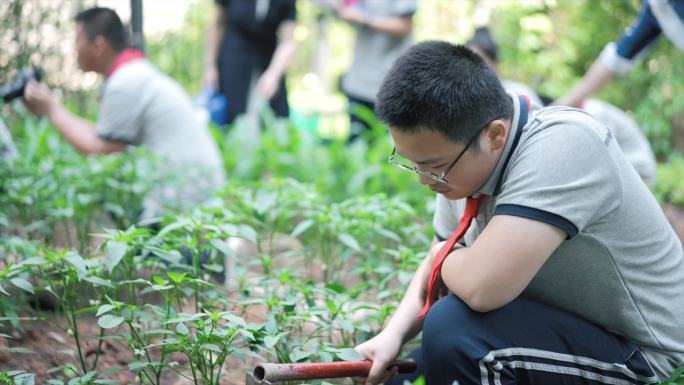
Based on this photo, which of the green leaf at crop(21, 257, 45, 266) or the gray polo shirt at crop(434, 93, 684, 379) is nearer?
the gray polo shirt at crop(434, 93, 684, 379)

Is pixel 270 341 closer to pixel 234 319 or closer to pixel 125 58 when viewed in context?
pixel 234 319

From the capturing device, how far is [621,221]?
1949mm

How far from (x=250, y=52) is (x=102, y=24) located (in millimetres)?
1933

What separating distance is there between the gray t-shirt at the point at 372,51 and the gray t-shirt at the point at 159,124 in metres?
1.68

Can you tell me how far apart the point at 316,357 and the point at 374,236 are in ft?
2.90

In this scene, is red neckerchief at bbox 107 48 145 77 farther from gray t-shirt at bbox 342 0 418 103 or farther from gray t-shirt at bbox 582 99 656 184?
gray t-shirt at bbox 582 99 656 184

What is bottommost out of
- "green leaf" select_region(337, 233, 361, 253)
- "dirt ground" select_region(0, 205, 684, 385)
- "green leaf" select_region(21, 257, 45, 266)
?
"dirt ground" select_region(0, 205, 684, 385)

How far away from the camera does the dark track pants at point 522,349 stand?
193 cm

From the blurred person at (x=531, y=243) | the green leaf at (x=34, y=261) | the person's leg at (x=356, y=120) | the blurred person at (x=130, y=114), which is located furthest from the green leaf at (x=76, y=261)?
the person's leg at (x=356, y=120)

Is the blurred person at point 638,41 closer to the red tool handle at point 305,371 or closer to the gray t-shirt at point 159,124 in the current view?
the gray t-shirt at point 159,124

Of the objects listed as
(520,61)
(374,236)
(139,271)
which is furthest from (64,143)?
(520,61)

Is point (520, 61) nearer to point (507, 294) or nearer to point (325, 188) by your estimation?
point (325, 188)

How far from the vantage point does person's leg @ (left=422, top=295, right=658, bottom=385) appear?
1926 mm

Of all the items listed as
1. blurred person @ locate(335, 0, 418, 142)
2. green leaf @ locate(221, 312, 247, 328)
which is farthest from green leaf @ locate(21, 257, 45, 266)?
blurred person @ locate(335, 0, 418, 142)
